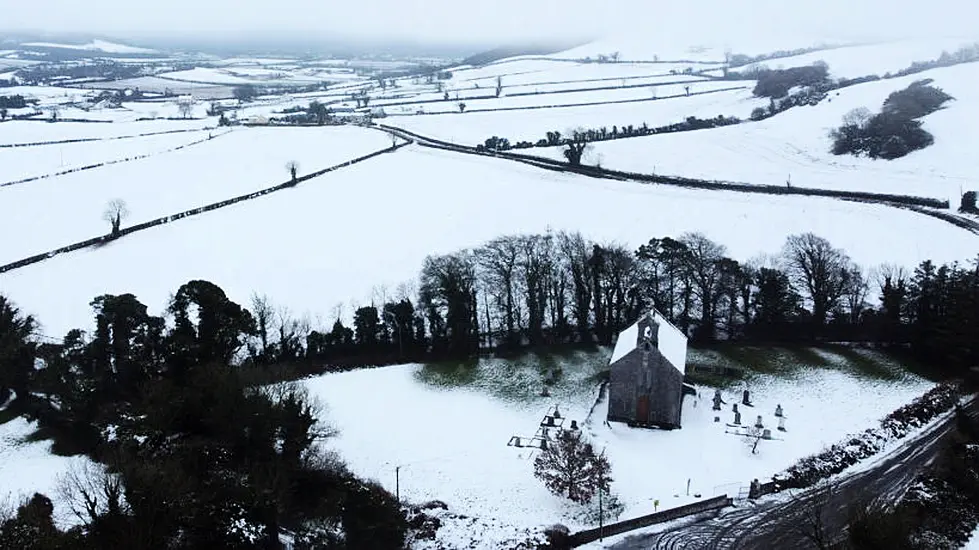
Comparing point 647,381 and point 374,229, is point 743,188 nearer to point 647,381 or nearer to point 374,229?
point 374,229

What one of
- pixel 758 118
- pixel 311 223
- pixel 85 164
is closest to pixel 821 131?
pixel 758 118

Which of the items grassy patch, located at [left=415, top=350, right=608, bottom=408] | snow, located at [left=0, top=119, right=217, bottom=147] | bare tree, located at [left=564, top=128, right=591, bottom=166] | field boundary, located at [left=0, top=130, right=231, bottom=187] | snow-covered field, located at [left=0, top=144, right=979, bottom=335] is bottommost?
grassy patch, located at [left=415, top=350, right=608, bottom=408]

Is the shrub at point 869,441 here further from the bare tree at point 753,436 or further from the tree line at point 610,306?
the tree line at point 610,306

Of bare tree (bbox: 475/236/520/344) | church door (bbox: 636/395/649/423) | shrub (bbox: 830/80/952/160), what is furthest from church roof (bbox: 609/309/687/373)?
shrub (bbox: 830/80/952/160)

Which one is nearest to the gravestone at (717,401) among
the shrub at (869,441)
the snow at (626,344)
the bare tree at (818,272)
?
the snow at (626,344)

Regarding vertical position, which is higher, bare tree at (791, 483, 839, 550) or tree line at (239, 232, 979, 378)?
tree line at (239, 232, 979, 378)

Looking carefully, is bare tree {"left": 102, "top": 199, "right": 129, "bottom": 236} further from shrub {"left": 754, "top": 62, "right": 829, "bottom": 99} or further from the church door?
shrub {"left": 754, "top": 62, "right": 829, "bottom": 99}

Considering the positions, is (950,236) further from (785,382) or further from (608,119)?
(608,119)
